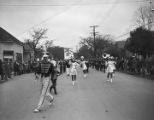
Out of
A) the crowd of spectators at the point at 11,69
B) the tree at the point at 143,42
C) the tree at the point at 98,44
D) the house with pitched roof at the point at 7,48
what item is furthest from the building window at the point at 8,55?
the tree at the point at 98,44

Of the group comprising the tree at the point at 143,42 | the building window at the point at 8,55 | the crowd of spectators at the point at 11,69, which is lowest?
the crowd of spectators at the point at 11,69

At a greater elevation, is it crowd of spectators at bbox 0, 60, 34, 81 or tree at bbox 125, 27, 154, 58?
tree at bbox 125, 27, 154, 58

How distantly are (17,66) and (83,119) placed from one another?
77.9ft

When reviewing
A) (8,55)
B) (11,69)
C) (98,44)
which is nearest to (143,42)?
(11,69)

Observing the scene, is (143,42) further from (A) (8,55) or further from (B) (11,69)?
(A) (8,55)

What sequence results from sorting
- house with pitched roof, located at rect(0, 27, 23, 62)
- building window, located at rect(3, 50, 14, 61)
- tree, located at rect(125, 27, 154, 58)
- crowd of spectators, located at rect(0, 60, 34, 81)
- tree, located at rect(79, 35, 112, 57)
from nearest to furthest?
crowd of spectators, located at rect(0, 60, 34, 81)
tree, located at rect(125, 27, 154, 58)
house with pitched roof, located at rect(0, 27, 23, 62)
building window, located at rect(3, 50, 14, 61)
tree, located at rect(79, 35, 112, 57)

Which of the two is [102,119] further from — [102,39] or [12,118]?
[102,39]

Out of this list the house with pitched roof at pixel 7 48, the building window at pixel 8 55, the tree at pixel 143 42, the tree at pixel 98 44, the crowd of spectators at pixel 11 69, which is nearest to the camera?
the crowd of spectators at pixel 11 69

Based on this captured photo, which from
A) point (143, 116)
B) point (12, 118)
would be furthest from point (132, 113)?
point (12, 118)

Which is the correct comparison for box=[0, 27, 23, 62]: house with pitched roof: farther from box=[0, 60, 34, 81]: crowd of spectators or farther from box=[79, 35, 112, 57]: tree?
box=[79, 35, 112, 57]: tree

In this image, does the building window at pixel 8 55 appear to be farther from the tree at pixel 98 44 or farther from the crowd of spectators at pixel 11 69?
the tree at pixel 98 44

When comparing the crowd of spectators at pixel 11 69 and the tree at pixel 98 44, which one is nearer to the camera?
the crowd of spectators at pixel 11 69

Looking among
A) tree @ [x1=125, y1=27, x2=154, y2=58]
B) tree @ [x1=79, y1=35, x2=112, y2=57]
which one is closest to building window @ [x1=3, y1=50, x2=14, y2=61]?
tree @ [x1=125, y1=27, x2=154, y2=58]

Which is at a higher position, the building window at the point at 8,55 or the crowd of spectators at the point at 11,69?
the building window at the point at 8,55
